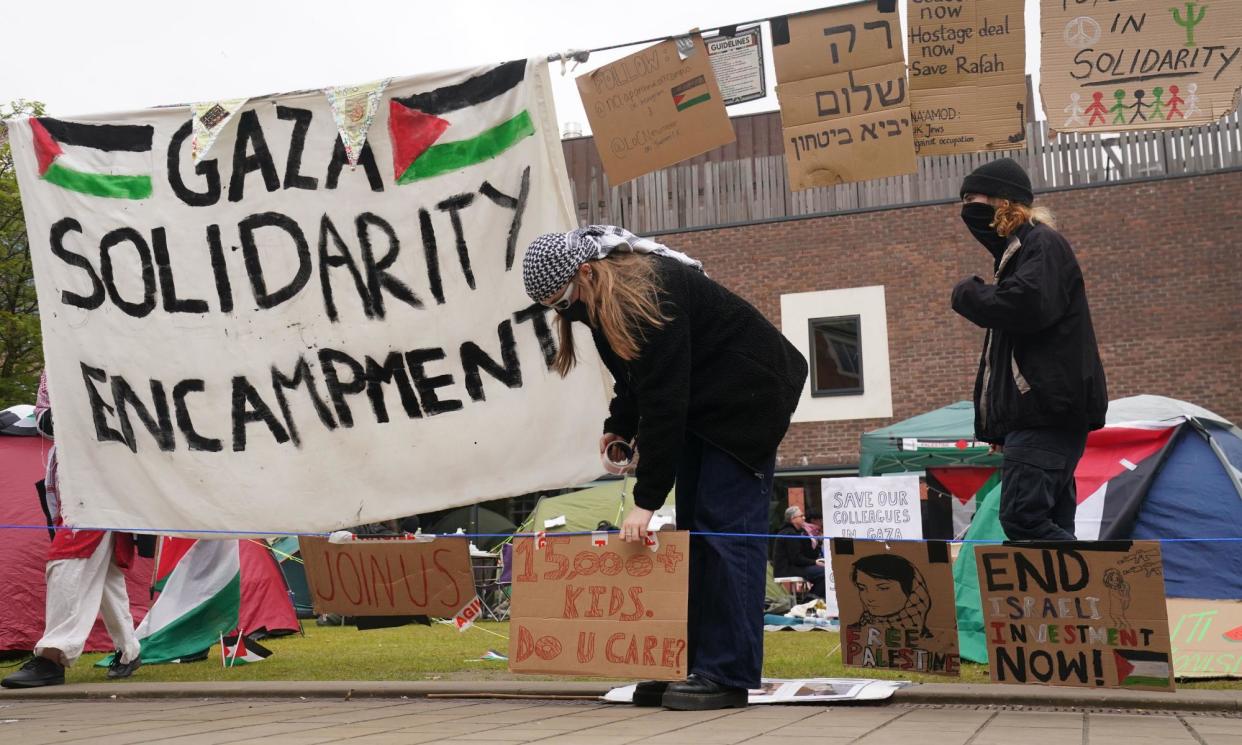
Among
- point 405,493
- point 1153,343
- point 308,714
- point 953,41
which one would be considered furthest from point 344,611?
point 1153,343

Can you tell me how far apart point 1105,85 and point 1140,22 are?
0.90 ft

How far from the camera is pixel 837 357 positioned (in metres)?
22.3

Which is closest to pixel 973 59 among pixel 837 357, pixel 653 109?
pixel 653 109

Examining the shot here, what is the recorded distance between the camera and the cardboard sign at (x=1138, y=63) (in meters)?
4.91

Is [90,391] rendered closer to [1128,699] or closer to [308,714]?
[308,714]

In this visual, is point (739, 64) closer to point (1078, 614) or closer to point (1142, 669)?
point (1078, 614)

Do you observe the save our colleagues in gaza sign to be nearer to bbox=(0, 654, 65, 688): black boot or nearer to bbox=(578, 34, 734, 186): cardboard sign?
bbox=(578, 34, 734, 186): cardboard sign

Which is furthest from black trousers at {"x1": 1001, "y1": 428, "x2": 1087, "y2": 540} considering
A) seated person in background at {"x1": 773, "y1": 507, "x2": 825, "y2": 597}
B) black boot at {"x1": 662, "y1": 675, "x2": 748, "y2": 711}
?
seated person in background at {"x1": 773, "y1": 507, "x2": 825, "y2": 597}

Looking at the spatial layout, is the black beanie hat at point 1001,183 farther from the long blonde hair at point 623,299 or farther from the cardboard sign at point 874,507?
the cardboard sign at point 874,507

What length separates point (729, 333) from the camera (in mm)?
4309

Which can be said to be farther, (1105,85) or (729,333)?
(1105,85)

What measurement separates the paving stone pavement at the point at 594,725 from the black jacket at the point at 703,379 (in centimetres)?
77

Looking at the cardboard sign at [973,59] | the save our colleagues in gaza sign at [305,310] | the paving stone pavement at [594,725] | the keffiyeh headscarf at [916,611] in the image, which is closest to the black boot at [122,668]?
the save our colleagues in gaza sign at [305,310]

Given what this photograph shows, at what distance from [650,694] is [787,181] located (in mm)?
19794
